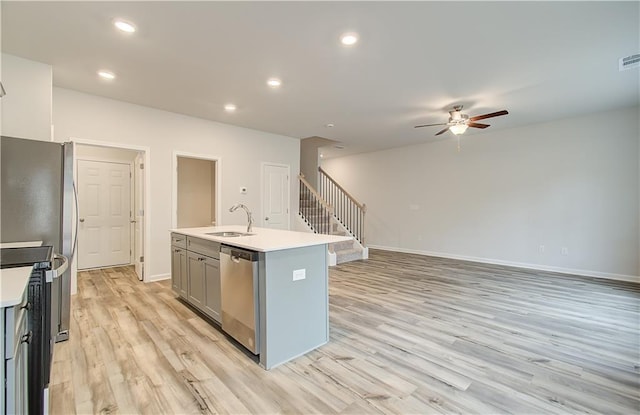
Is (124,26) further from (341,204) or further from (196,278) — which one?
(341,204)

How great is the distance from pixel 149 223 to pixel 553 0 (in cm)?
538

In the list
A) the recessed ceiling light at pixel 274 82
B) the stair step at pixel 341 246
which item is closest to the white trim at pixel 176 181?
the recessed ceiling light at pixel 274 82

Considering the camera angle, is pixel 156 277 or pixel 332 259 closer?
pixel 156 277

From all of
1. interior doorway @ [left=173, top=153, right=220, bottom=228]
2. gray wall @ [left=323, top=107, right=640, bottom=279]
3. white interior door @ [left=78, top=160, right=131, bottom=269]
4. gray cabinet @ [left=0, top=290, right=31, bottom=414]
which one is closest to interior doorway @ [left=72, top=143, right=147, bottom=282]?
white interior door @ [left=78, top=160, right=131, bottom=269]

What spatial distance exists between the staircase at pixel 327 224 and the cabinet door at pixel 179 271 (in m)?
2.97

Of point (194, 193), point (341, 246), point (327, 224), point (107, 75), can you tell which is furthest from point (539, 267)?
point (107, 75)

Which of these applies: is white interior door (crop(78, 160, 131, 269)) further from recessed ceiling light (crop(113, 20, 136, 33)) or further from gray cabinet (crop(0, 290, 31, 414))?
gray cabinet (crop(0, 290, 31, 414))

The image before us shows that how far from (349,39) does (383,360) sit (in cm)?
279

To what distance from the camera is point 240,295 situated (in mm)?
2465

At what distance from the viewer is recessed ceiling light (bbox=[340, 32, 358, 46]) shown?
8.73 ft

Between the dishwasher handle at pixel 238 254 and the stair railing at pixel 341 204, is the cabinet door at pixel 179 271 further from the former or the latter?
the stair railing at pixel 341 204

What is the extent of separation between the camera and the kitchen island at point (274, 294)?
229 centimetres

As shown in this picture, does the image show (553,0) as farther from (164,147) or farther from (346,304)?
(164,147)

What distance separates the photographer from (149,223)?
185 inches
